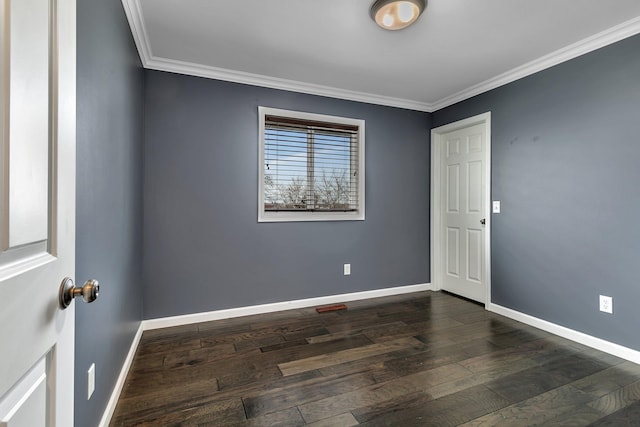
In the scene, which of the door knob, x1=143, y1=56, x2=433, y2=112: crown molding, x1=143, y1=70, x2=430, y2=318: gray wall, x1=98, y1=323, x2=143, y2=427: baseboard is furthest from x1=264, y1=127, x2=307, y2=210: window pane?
the door knob

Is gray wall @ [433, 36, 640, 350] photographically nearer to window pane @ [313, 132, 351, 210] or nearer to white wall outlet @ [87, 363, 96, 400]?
window pane @ [313, 132, 351, 210]

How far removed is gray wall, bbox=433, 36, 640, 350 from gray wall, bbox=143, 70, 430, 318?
126 cm

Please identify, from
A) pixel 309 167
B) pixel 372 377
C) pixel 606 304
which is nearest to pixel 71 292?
pixel 372 377

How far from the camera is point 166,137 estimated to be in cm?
277

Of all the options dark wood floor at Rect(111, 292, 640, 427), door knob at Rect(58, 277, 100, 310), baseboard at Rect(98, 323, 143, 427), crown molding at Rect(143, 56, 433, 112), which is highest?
crown molding at Rect(143, 56, 433, 112)

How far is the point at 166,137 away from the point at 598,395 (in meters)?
3.63

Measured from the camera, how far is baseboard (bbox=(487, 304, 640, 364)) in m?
2.20

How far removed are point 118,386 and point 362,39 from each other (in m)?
2.86

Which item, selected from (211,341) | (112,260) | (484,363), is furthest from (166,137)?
(484,363)

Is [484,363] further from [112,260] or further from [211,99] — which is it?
[211,99]

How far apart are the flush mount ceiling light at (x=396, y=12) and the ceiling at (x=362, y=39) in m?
0.07

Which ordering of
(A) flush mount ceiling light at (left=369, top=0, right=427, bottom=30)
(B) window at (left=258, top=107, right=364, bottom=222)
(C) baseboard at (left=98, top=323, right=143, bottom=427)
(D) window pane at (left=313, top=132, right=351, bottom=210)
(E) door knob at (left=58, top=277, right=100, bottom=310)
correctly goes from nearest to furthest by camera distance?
(E) door knob at (left=58, top=277, right=100, bottom=310) → (C) baseboard at (left=98, top=323, right=143, bottom=427) → (A) flush mount ceiling light at (left=369, top=0, right=427, bottom=30) → (B) window at (left=258, top=107, right=364, bottom=222) → (D) window pane at (left=313, top=132, right=351, bottom=210)

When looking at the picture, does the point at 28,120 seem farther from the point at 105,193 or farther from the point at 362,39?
the point at 362,39

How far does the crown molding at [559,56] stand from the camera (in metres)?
2.20
